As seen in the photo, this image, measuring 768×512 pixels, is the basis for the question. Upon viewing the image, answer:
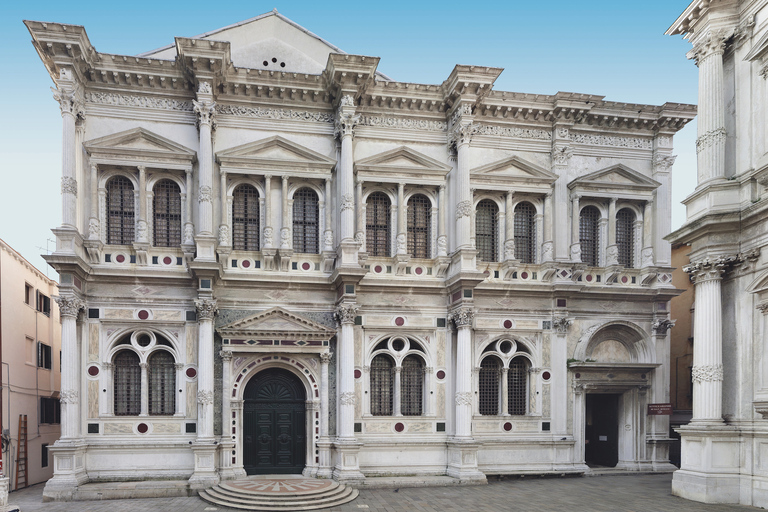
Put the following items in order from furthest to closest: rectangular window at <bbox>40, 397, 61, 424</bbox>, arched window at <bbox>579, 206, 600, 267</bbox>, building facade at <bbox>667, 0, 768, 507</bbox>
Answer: rectangular window at <bbox>40, 397, 61, 424</bbox>
arched window at <bbox>579, 206, 600, 267</bbox>
building facade at <bbox>667, 0, 768, 507</bbox>

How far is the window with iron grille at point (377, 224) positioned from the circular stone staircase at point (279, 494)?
816 cm

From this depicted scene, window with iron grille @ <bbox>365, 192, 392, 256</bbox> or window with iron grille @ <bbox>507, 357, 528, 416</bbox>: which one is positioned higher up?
window with iron grille @ <bbox>365, 192, 392, 256</bbox>

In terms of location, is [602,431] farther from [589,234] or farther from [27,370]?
[27,370]

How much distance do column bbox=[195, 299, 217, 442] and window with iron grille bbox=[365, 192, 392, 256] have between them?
19.7 ft

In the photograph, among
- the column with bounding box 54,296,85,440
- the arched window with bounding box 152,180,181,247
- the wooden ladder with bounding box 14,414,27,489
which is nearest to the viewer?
the column with bounding box 54,296,85,440

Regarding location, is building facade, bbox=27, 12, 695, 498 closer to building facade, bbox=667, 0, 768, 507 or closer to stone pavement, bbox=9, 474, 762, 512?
stone pavement, bbox=9, 474, 762, 512

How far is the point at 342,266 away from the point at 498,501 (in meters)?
8.58

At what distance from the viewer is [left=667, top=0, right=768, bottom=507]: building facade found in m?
16.6

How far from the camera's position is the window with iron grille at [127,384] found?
20.3 metres

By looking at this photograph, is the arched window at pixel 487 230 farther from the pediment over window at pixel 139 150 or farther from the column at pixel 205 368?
the pediment over window at pixel 139 150

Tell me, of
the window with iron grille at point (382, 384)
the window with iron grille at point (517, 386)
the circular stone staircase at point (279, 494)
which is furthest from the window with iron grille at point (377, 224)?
the circular stone staircase at point (279, 494)

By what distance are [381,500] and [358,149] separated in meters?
11.9

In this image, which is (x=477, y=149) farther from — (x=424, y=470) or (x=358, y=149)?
(x=424, y=470)

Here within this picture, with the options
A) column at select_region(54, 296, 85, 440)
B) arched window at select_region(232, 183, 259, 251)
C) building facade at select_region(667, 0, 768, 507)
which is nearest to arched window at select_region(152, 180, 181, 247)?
arched window at select_region(232, 183, 259, 251)
